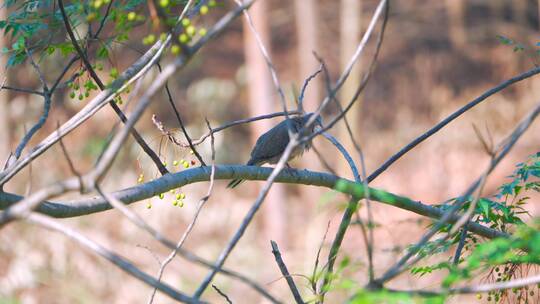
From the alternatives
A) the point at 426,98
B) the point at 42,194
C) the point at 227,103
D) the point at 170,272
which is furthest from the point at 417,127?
the point at 42,194

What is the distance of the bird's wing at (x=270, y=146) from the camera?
5802mm

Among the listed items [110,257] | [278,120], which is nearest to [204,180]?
[110,257]

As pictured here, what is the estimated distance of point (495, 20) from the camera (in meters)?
22.6

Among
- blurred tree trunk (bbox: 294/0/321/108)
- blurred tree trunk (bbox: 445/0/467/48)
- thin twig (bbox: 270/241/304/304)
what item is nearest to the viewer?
thin twig (bbox: 270/241/304/304)

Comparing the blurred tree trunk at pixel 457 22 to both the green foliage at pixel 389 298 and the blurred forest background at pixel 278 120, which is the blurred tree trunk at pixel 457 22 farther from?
the green foliage at pixel 389 298

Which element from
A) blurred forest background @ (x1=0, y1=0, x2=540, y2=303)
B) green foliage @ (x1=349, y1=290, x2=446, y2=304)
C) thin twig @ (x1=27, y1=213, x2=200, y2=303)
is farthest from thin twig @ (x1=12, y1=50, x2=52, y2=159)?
blurred forest background @ (x1=0, y1=0, x2=540, y2=303)

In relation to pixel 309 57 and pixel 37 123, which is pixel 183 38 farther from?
pixel 309 57

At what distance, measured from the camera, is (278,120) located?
16062mm

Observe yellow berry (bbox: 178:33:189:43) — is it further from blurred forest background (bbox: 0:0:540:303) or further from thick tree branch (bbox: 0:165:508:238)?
blurred forest background (bbox: 0:0:540:303)

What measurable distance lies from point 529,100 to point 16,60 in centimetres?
1700

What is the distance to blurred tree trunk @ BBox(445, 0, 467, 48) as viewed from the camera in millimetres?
22188

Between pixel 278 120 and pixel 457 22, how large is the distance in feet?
30.8

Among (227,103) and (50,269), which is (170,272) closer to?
(50,269)

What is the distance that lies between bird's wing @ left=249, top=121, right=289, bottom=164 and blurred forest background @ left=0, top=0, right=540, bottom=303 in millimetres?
3016
